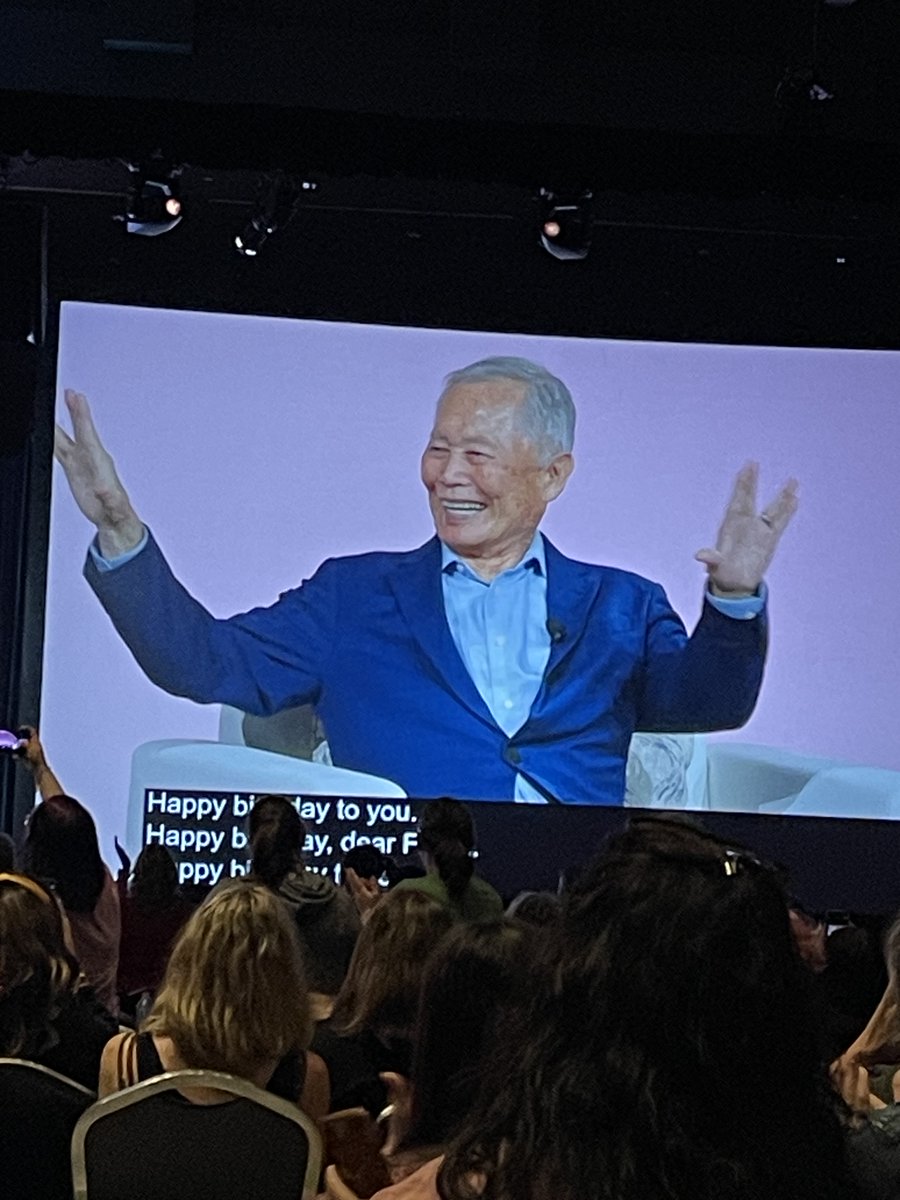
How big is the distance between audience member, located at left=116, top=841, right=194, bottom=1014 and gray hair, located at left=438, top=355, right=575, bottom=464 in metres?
4.68

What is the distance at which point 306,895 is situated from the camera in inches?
148

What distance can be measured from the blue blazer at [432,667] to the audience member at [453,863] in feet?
13.2

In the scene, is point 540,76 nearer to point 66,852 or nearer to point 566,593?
point 566,593

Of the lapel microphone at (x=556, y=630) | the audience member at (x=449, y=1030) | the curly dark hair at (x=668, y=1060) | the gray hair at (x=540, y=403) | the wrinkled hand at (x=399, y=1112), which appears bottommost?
the wrinkled hand at (x=399, y=1112)

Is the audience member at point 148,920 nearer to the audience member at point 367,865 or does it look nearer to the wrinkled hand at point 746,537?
the audience member at point 367,865

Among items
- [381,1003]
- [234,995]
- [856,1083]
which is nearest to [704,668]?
[381,1003]

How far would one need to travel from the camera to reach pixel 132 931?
160 inches

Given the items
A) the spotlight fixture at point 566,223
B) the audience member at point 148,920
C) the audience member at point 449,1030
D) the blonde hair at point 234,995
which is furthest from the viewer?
the spotlight fixture at point 566,223

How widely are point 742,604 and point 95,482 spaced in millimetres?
3128

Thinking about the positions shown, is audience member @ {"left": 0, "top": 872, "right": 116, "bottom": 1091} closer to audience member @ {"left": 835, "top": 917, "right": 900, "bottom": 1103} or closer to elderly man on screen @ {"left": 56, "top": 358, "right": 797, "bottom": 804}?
audience member @ {"left": 835, "top": 917, "right": 900, "bottom": 1103}

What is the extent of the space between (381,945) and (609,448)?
240 inches

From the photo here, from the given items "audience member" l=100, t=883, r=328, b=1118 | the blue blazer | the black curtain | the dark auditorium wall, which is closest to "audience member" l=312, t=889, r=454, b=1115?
"audience member" l=100, t=883, r=328, b=1118

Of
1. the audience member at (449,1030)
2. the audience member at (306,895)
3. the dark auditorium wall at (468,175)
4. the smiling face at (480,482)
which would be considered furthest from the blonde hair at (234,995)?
the smiling face at (480,482)

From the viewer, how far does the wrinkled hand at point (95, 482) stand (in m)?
8.29
